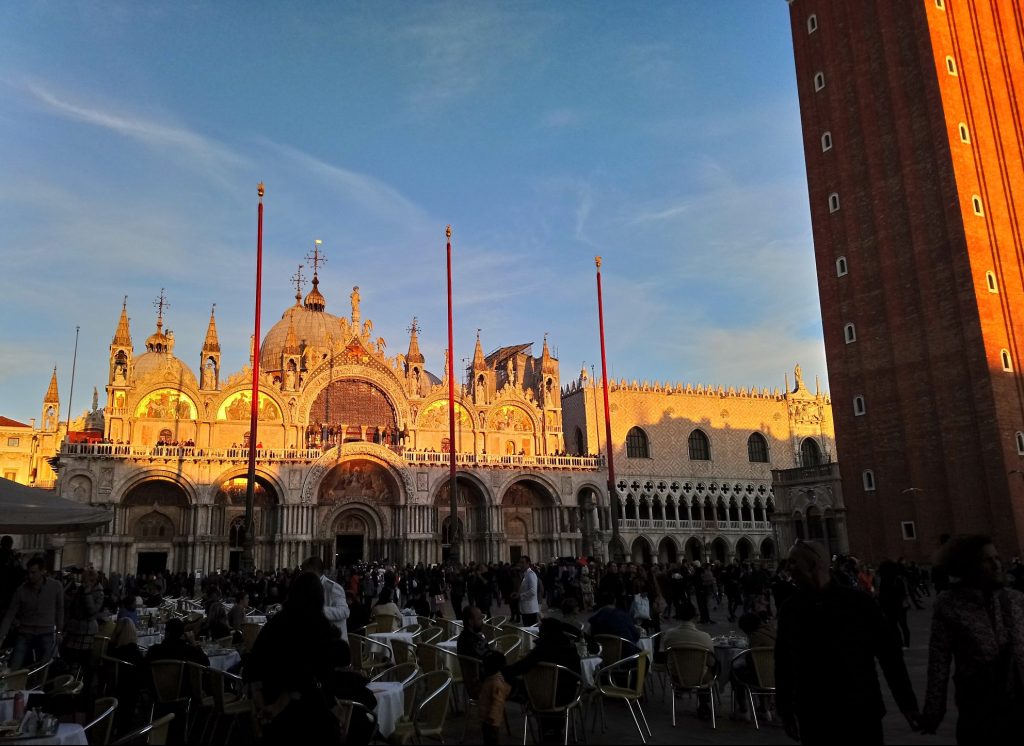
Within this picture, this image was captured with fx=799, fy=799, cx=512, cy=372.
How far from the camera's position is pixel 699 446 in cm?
4847

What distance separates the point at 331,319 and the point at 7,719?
143 ft

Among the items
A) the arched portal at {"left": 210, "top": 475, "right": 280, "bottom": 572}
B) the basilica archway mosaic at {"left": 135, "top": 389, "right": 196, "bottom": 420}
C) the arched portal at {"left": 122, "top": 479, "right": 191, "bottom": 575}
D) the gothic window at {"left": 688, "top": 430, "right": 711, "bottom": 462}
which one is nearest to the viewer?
the arched portal at {"left": 122, "top": 479, "right": 191, "bottom": 575}

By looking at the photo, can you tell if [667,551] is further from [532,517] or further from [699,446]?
[532,517]

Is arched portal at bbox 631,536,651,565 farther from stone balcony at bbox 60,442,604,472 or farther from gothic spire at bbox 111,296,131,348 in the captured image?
gothic spire at bbox 111,296,131,348

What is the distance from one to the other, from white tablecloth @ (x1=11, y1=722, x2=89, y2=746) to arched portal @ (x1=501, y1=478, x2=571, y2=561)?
3507 centimetres

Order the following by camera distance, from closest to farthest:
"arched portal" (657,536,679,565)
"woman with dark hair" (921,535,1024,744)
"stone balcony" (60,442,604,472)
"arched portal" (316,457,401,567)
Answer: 1. "woman with dark hair" (921,535,1024,744)
2. "stone balcony" (60,442,604,472)
3. "arched portal" (316,457,401,567)
4. "arched portal" (657,536,679,565)

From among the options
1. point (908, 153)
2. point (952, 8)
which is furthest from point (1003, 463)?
point (952, 8)

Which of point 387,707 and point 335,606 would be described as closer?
point 387,707

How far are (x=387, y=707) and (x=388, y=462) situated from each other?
30934mm

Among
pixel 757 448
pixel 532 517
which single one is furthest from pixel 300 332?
pixel 757 448

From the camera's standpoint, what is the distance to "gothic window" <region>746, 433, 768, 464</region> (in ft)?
163

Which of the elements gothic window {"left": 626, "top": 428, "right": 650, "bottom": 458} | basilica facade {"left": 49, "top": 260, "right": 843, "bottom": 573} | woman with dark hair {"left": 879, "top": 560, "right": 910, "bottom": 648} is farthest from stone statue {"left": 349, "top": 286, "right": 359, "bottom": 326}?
woman with dark hair {"left": 879, "top": 560, "right": 910, "bottom": 648}

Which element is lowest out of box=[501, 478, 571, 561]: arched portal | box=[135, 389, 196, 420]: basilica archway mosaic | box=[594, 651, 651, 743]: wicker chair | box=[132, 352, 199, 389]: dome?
box=[594, 651, 651, 743]: wicker chair

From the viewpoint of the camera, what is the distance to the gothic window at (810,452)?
5122 centimetres
